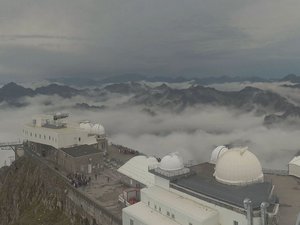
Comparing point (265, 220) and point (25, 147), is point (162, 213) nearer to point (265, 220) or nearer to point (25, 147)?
point (265, 220)

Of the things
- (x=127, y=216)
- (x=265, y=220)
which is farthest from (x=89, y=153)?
(x=265, y=220)

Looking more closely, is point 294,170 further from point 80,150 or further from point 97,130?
point 97,130

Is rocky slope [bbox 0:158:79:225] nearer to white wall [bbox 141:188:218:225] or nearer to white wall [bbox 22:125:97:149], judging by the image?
white wall [bbox 22:125:97:149]

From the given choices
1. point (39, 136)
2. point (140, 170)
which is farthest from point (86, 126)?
point (140, 170)

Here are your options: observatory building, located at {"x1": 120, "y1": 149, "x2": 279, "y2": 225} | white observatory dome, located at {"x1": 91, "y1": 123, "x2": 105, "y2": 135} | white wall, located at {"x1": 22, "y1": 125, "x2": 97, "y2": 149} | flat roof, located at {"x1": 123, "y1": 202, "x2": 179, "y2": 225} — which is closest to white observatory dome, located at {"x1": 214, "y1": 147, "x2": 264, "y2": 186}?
observatory building, located at {"x1": 120, "y1": 149, "x2": 279, "y2": 225}

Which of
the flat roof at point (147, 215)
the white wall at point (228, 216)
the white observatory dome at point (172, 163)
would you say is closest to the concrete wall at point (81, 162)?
the flat roof at point (147, 215)

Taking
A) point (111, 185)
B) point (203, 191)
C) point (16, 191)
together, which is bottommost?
point (16, 191)

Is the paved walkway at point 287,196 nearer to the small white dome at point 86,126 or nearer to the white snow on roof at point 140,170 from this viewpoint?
the white snow on roof at point 140,170
